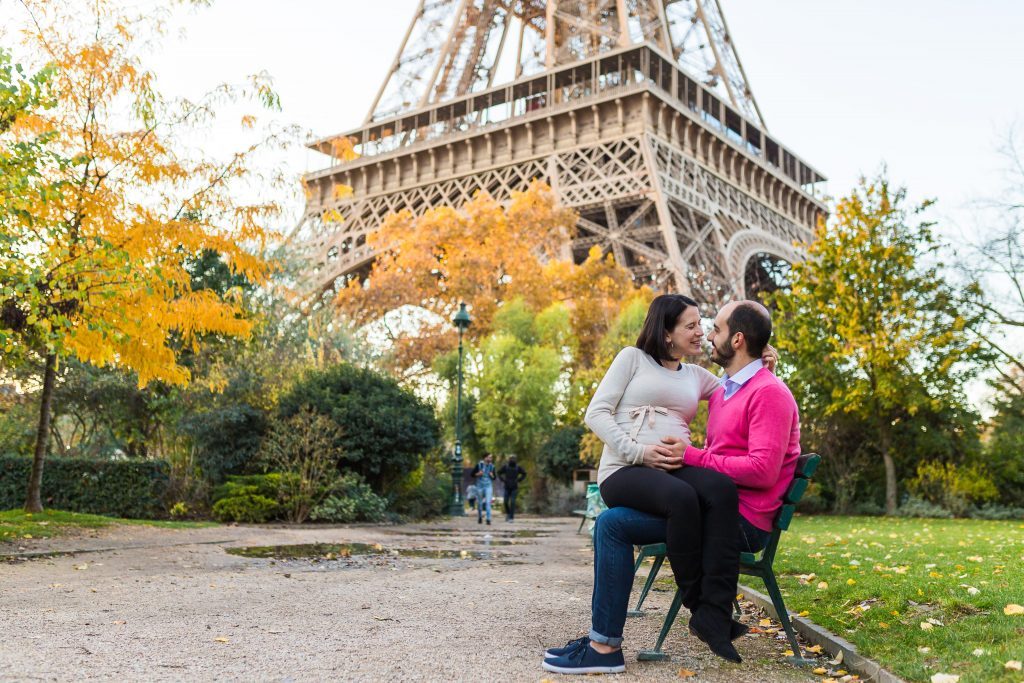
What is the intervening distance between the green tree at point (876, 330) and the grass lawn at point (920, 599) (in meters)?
8.95

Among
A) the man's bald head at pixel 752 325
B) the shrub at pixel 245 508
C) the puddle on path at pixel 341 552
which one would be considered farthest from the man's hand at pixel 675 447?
the shrub at pixel 245 508

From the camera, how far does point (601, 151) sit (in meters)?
30.2

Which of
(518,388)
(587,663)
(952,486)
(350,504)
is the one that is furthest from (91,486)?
(952,486)

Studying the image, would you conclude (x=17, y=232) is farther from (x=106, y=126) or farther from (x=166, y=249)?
(x=106, y=126)

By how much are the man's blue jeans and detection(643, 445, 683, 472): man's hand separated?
0.75ft

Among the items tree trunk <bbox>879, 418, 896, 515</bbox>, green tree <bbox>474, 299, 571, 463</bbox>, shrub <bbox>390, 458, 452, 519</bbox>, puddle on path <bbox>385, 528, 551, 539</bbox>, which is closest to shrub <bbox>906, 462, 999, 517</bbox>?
tree trunk <bbox>879, 418, 896, 515</bbox>

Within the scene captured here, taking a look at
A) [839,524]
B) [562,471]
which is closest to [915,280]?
[839,524]

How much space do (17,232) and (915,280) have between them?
54.5 feet

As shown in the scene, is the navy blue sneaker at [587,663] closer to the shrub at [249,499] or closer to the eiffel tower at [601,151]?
the shrub at [249,499]

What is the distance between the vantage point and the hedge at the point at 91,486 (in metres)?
13.5

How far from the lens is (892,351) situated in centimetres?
1786

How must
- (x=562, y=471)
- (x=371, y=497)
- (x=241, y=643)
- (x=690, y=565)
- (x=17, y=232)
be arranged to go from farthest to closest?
(x=562, y=471) < (x=371, y=497) < (x=17, y=232) < (x=241, y=643) < (x=690, y=565)

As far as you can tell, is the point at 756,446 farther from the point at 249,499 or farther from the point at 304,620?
the point at 249,499

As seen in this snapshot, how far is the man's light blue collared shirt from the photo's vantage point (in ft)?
13.4
